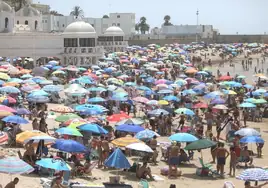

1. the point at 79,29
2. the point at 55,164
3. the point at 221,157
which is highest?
the point at 79,29

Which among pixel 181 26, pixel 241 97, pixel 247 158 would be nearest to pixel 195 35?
pixel 181 26

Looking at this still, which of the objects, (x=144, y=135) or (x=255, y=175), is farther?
(x=144, y=135)

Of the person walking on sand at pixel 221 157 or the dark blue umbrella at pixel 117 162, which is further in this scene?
the person walking on sand at pixel 221 157

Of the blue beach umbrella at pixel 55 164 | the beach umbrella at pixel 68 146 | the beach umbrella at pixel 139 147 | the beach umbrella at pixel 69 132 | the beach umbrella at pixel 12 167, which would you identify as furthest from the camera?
the beach umbrella at pixel 69 132

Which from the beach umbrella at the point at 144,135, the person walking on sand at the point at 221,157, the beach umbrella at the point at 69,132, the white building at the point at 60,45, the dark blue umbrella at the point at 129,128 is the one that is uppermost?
the white building at the point at 60,45

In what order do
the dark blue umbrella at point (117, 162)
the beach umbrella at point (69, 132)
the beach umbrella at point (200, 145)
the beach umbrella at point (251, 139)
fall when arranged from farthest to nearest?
the beach umbrella at point (251, 139) < the beach umbrella at point (200, 145) < the beach umbrella at point (69, 132) < the dark blue umbrella at point (117, 162)

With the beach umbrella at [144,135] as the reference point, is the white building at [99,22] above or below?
above

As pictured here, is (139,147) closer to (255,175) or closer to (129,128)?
(129,128)

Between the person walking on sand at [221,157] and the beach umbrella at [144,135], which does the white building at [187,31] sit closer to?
the beach umbrella at [144,135]

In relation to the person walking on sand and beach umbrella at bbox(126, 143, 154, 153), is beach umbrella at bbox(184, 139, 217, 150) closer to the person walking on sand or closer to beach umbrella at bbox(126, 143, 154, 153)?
the person walking on sand

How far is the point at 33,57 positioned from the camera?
46.8 m

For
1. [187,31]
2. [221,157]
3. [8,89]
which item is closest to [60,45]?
[8,89]

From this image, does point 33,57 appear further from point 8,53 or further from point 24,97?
point 24,97

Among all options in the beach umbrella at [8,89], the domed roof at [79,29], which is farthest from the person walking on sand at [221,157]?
the domed roof at [79,29]
